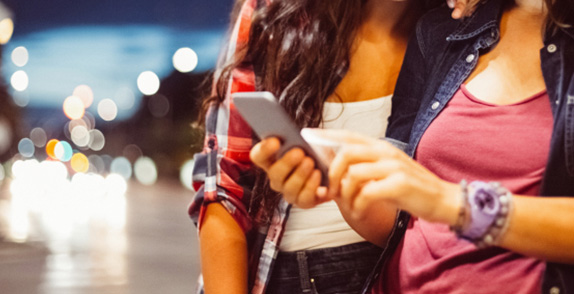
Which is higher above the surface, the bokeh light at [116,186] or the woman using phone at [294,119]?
the woman using phone at [294,119]

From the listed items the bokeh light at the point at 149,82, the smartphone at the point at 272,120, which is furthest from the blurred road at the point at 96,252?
the bokeh light at the point at 149,82

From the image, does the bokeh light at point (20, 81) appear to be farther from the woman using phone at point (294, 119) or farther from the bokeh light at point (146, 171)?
the woman using phone at point (294, 119)

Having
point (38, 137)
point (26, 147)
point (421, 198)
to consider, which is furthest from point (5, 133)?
point (38, 137)

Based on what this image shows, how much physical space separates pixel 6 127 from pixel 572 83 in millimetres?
39580

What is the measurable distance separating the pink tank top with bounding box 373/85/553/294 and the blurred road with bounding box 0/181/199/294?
6.71 m

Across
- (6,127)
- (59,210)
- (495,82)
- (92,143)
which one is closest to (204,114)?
(495,82)

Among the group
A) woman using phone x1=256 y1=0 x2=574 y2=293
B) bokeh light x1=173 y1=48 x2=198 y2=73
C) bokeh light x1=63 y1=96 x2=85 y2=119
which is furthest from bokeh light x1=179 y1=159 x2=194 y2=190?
bokeh light x1=63 y1=96 x2=85 y2=119

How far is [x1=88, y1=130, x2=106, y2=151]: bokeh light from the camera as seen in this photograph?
280ft

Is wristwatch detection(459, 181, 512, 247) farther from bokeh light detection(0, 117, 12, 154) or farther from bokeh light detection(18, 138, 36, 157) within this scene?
Answer: bokeh light detection(18, 138, 36, 157)

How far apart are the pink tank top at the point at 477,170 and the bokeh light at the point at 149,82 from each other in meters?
44.5

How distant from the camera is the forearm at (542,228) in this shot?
1512mm

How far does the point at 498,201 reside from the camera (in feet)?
4.91

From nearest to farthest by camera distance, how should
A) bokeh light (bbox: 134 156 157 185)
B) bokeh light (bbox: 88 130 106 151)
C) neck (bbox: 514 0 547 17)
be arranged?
neck (bbox: 514 0 547 17), bokeh light (bbox: 134 156 157 185), bokeh light (bbox: 88 130 106 151)

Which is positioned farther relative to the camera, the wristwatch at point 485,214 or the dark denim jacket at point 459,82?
the dark denim jacket at point 459,82
